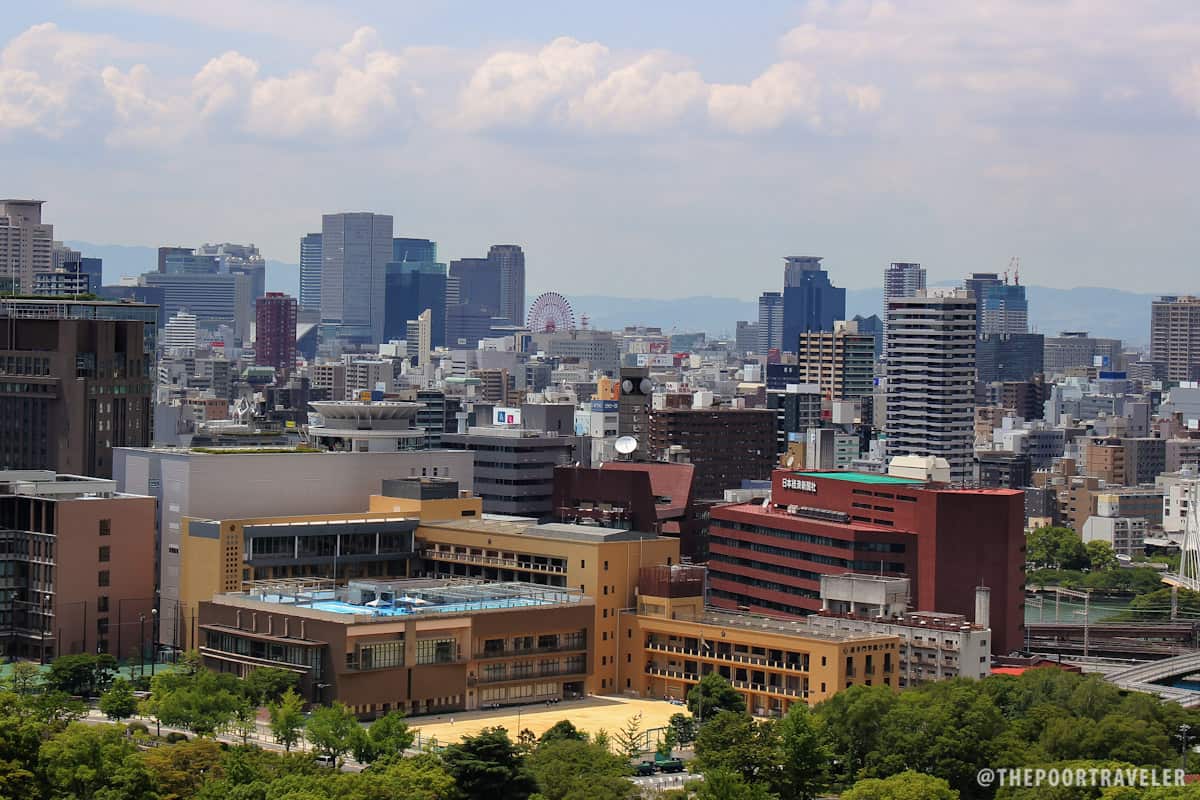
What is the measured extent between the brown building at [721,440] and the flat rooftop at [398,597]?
246 feet

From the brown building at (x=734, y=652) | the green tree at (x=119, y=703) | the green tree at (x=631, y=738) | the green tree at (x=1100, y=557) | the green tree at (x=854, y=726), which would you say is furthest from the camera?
the green tree at (x=1100, y=557)

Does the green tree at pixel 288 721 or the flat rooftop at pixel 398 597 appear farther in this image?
the flat rooftop at pixel 398 597

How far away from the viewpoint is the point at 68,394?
105 m

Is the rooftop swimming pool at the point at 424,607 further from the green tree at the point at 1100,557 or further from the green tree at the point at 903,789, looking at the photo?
the green tree at the point at 1100,557

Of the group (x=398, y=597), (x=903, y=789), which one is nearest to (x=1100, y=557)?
(x=398, y=597)

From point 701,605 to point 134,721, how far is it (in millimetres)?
20523

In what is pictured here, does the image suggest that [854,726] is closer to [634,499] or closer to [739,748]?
[739,748]

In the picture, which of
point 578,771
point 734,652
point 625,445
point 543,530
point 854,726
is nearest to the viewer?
point 578,771

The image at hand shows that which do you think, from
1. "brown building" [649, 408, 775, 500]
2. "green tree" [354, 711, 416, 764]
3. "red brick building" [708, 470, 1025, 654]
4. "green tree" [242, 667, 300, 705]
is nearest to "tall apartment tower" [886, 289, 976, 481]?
"brown building" [649, 408, 775, 500]

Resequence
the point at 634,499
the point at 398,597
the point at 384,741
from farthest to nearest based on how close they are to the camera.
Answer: the point at 634,499
the point at 398,597
the point at 384,741

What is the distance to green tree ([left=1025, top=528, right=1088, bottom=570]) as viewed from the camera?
142 metres

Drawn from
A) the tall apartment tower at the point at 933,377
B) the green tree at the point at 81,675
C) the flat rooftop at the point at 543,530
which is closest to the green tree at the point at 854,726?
the flat rooftop at the point at 543,530

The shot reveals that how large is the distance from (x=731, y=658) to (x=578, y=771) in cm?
1805

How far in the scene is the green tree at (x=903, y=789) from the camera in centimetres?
5450
